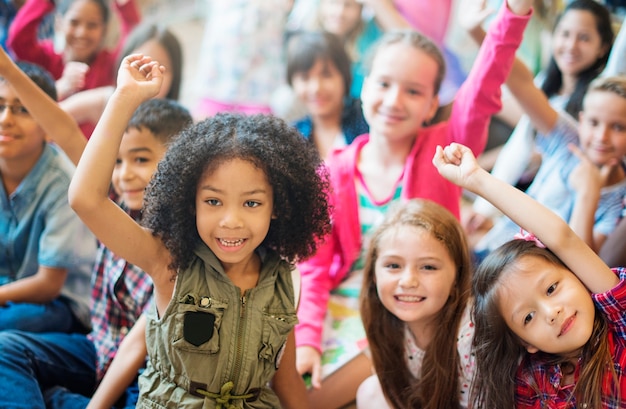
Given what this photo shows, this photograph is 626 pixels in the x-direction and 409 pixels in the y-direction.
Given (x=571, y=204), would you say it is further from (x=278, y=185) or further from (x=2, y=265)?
(x=2, y=265)

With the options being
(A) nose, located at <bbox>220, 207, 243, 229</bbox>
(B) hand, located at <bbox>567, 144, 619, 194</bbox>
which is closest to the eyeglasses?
(A) nose, located at <bbox>220, 207, 243, 229</bbox>

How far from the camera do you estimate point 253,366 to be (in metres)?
1.11

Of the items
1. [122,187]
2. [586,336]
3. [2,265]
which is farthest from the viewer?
[2,265]

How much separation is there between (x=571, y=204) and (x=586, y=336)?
612 mm

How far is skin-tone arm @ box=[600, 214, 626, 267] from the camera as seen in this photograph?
4.60ft

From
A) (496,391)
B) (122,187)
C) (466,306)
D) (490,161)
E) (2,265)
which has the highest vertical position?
(490,161)

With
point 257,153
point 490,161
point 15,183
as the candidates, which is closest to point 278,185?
point 257,153

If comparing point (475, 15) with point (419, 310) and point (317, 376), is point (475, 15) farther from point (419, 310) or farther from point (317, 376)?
point (317, 376)

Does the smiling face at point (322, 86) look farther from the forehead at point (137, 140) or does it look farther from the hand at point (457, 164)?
the hand at point (457, 164)

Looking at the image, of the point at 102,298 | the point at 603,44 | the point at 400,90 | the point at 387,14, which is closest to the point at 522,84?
the point at 400,90

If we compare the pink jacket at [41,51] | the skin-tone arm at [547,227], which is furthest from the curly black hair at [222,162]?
the pink jacket at [41,51]

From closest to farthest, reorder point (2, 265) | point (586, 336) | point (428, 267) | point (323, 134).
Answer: point (586, 336)
point (428, 267)
point (2, 265)
point (323, 134)

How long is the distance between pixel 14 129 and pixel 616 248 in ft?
4.40

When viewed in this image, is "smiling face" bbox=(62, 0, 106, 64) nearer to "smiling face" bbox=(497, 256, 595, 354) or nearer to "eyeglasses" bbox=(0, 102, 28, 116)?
"eyeglasses" bbox=(0, 102, 28, 116)
